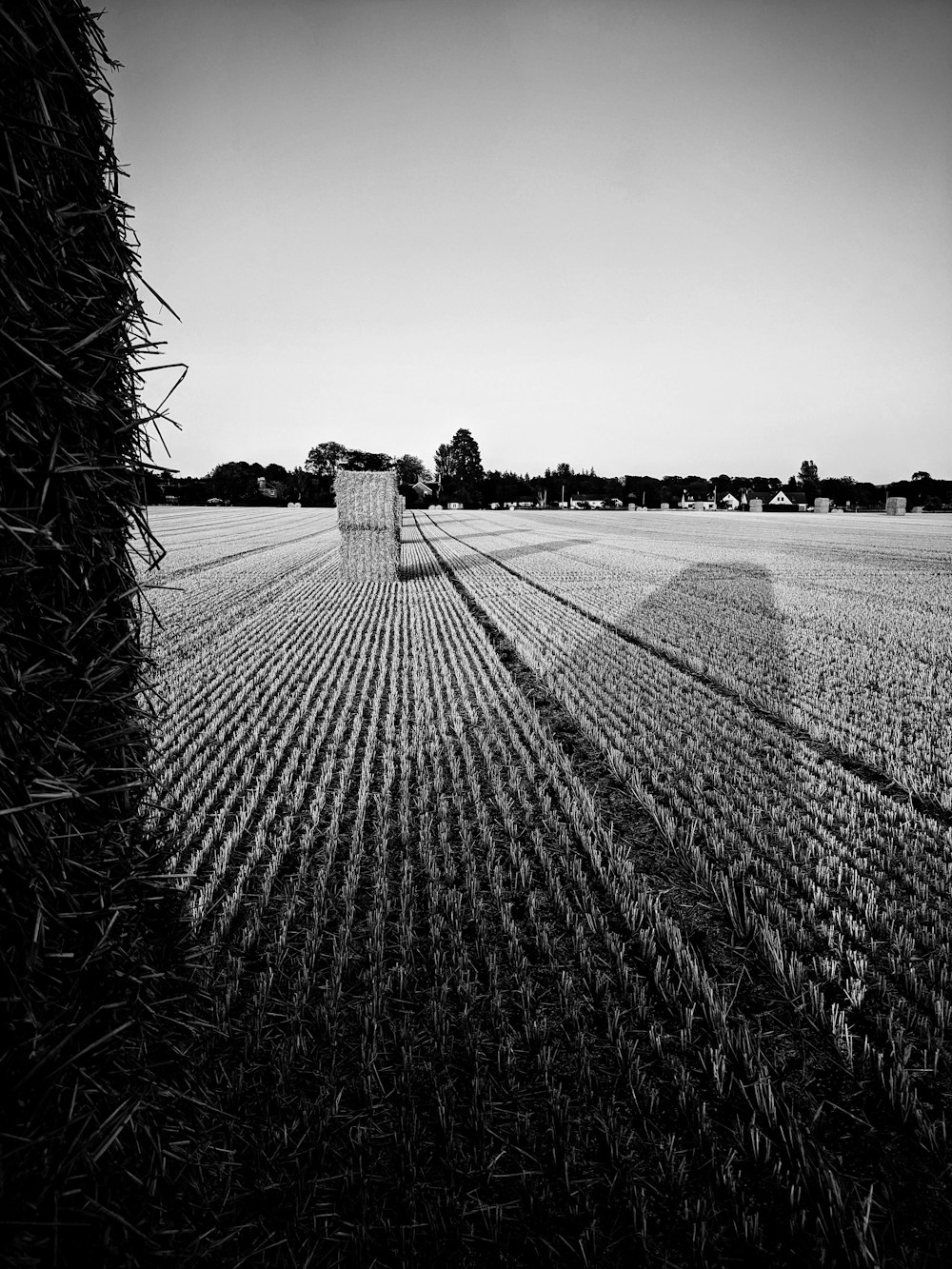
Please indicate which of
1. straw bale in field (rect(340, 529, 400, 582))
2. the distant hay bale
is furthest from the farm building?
straw bale in field (rect(340, 529, 400, 582))

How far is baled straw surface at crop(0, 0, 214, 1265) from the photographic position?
165 centimetres

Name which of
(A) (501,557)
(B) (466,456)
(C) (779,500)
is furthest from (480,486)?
(A) (501,557)

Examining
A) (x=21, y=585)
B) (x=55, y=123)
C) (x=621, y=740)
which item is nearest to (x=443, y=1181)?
(x=21, y=585)

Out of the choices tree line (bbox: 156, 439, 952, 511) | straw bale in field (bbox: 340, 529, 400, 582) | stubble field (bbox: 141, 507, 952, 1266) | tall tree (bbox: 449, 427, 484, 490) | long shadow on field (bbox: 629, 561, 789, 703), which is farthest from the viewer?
tall tree (bbox: 449, 427, 484, 490)

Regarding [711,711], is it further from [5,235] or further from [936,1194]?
[5,235]

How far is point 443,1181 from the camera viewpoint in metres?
2.22

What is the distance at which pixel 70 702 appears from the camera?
201 cm

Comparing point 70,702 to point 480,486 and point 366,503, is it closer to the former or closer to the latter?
point 366,503

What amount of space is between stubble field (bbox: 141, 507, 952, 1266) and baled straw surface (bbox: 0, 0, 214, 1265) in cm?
56

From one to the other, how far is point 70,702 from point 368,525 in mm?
17931

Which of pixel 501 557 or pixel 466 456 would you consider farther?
pixel 466 456

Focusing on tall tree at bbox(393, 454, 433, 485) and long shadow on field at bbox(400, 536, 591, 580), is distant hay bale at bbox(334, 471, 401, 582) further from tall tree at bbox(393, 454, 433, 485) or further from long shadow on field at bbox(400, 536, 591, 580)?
tall tree at bbox(393, 454, 433, 485)

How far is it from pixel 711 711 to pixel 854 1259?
5908mm

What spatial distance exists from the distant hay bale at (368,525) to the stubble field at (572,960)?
1093cm
